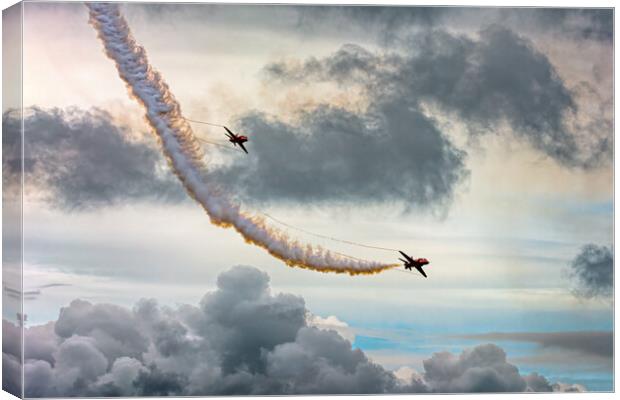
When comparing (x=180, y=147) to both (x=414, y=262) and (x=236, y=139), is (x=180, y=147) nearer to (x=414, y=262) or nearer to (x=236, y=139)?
(x=236, y=139)

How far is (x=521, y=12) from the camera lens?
3675cm

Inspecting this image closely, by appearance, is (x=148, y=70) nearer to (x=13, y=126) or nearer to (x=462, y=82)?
(x=13, y=126)

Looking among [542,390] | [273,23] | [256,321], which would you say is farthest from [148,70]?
[542,390]

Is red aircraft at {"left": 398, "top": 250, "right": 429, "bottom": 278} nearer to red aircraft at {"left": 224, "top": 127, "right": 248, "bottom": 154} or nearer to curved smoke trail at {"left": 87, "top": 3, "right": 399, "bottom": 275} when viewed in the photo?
curved smoke trail at {"left": 87, "top": 3, "right": 399, "bottom": 275}

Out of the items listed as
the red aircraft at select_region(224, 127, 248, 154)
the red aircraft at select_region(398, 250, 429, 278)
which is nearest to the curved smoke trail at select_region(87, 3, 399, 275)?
the red aircraft at select_region(224, 127, 248, 154)

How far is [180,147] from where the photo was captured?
116 feet

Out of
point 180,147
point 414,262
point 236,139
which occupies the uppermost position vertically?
point 236,139

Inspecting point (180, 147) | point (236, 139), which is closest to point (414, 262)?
point (236, 139)

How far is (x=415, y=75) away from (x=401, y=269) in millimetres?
4552

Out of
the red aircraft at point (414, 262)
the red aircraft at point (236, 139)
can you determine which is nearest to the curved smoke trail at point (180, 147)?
the red aircraft at point (236, 139)

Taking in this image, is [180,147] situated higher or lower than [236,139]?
lower

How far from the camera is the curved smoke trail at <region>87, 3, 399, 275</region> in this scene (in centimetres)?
3522

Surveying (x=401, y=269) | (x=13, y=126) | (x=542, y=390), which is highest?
(x=13, y=126)

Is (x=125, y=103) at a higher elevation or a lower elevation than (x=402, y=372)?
higher
